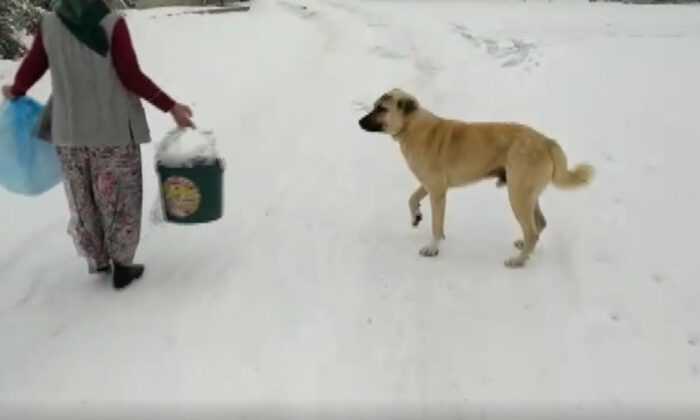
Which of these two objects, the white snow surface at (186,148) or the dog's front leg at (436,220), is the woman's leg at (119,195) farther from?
the dog's front leg at (436,220)

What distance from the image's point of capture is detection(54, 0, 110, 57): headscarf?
12.5ft

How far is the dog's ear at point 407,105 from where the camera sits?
504cm

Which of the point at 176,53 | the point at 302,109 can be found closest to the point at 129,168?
the point at 302,109

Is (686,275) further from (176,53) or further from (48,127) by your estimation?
(176,53)

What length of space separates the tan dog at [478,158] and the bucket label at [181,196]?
4.62 ft

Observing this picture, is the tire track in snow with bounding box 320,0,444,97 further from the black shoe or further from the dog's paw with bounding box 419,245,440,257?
the black shoe

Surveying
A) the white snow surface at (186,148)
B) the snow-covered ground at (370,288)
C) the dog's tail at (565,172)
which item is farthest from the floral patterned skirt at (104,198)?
the dog's tail at (565,172)

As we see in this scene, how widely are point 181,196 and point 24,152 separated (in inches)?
41.0

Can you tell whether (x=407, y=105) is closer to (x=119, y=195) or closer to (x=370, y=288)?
(x=370, y=288)

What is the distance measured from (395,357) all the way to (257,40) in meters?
11.5

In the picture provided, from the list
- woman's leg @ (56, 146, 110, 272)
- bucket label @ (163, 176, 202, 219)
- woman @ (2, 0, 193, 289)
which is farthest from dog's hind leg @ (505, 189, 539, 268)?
woman's leg @ (56, 146, 110, 272)

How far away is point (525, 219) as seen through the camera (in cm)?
486

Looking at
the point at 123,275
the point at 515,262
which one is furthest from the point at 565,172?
the point at 123,275

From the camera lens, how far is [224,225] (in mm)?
5625
